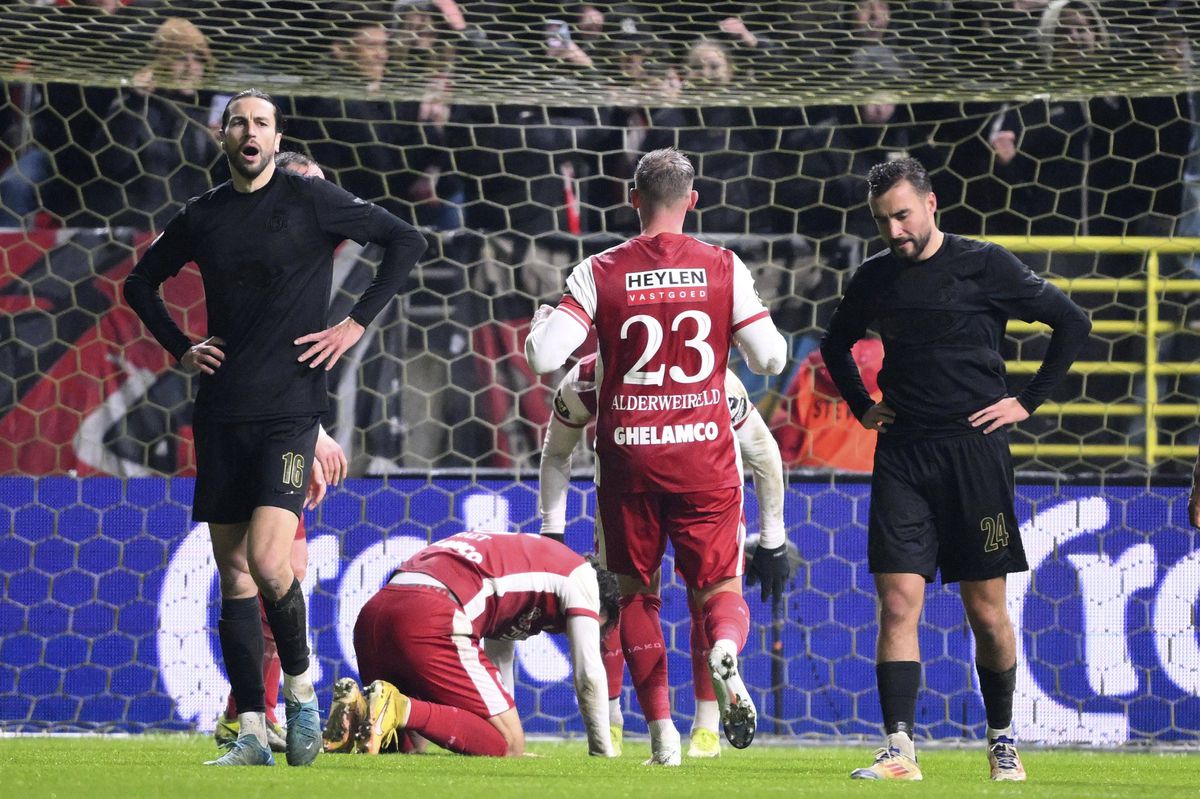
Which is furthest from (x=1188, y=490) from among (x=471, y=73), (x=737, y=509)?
(x=471, y=73)

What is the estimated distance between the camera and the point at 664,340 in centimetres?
466

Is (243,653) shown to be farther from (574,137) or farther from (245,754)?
(574,137)

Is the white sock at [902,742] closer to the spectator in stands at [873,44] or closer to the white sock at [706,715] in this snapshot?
the white sock at [706,715]

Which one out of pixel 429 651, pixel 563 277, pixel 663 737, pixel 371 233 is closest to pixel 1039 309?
pixel 663 737

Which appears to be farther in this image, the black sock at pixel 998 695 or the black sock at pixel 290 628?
the black sock at pixel 998 695

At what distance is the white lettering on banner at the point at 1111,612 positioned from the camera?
21.4 ft

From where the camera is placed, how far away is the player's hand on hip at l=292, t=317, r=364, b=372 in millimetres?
4324

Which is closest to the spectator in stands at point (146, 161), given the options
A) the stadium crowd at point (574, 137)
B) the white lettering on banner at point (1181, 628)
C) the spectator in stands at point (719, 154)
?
the stadium crowd at point (574, 137)

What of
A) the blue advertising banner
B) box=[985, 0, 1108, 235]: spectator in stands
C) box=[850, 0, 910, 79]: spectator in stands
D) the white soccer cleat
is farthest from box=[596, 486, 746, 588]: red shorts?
box=[985, 0, 1108, 235]: spectator in stands

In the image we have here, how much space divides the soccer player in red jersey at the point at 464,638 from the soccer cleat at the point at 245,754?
1.97 ft

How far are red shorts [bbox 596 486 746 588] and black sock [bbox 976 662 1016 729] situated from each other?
29.7 inches

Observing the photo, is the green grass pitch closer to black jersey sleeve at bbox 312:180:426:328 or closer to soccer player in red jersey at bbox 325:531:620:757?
soccer player in red jersey at bbox 325:531:620:757

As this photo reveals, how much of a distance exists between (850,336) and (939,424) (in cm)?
43

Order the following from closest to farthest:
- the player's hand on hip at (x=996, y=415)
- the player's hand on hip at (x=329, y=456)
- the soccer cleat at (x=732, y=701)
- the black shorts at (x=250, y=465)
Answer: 1. the soccer cleat at (x=732, y=701)
2. the black shorts at (x=250, y=465)
3. the player's hand on hip at (x=996, y=415)
4. the player's hand on hip at (x=329, y=456)
